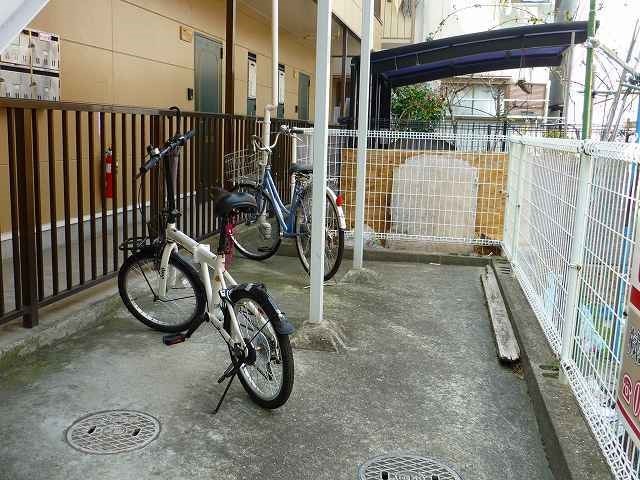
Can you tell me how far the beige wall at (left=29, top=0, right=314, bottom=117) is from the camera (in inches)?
243

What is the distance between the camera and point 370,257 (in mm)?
6984

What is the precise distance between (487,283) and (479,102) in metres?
21.5

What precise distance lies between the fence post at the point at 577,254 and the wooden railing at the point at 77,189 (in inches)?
103

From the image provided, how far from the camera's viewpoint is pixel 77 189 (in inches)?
176

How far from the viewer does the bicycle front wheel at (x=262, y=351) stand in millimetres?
3111

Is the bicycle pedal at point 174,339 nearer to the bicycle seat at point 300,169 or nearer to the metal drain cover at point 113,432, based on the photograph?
the metal drain cover at point 113,432

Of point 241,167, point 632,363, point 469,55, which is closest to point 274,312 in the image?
point 632,363

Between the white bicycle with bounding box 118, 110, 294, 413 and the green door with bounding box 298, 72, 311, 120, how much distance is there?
39.0 ft

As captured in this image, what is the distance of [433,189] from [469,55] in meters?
3.57

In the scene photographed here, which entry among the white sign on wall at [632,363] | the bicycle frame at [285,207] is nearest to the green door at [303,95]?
the bicycle frame at [285,207]

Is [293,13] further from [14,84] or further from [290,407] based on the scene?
[290,407]

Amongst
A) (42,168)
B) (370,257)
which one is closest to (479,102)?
(370,257)

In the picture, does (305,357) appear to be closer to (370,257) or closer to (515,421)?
(515,421)

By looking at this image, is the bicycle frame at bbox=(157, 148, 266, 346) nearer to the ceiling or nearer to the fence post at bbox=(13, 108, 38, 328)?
the fence post at bbox=(13, 108, 38, 328)
